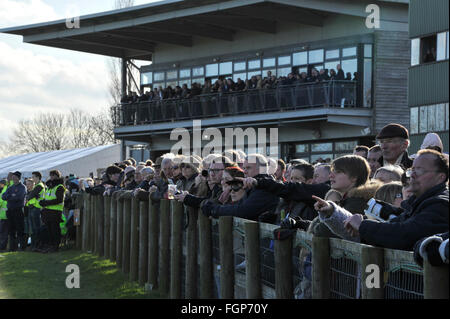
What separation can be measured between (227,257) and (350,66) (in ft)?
77.6

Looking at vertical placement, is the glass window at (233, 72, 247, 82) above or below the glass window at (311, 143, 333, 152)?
above

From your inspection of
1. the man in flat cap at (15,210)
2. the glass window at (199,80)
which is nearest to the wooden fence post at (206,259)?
the man in flat cap at (15,210)

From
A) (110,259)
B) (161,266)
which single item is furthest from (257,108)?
(161,266)

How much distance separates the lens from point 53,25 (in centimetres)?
3838

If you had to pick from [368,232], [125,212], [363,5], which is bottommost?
[125,212]

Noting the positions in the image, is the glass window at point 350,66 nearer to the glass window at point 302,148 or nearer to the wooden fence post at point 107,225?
the glass window at point 302,148

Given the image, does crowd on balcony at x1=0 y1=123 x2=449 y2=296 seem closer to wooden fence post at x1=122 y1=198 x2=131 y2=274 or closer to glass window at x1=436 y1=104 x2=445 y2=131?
wooden fence post at x1=122 y1=198 x2=131 y2=274

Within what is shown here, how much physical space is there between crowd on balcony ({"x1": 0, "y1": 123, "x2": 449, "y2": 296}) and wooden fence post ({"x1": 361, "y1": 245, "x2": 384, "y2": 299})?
0.21m

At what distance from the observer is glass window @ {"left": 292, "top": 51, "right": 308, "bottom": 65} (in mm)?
31516

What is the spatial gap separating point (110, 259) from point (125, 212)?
6.28ft

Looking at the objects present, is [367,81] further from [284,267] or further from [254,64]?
[284,267]

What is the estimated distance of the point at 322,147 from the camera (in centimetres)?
3172

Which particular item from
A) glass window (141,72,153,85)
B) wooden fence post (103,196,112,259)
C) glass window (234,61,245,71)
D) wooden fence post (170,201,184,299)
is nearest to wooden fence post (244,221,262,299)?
wooden fence post (170,201,184,299)
